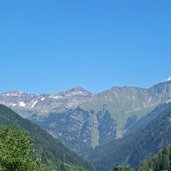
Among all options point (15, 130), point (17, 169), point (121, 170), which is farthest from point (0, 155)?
point (121, 170)

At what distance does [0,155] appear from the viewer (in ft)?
220

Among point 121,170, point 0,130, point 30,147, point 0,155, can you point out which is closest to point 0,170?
point 0,155

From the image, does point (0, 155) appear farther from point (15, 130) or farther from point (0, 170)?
point (15, 130)

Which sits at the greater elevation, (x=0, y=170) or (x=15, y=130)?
(x=15, y=130)

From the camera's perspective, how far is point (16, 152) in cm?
6819

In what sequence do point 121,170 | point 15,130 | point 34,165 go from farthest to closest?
point 121,170 → point 15,130 → point 34,165

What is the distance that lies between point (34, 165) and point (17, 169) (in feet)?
9.65

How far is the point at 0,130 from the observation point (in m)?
76.8

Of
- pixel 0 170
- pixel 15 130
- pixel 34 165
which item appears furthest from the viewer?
pixel 15 130

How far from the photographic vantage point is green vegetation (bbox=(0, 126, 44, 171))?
6650 cm

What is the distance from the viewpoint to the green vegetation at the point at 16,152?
66.5 m

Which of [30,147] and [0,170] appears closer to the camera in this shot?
[0,170]

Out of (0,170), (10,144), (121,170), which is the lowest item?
(0,170)

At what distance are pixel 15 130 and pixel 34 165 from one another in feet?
25.5
